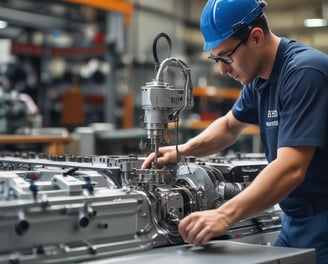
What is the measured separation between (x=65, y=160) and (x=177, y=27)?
894 cm

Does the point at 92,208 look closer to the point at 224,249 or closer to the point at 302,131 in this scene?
the point at 224,249

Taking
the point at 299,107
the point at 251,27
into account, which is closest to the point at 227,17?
the point at 251,27

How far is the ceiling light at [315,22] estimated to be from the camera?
7270 millimetres

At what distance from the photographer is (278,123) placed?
6.31 ft

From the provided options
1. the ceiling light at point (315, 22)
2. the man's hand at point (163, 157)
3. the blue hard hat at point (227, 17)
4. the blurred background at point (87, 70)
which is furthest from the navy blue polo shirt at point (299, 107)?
the ceiling light at point (315, 22)

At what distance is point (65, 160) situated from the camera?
2271 mm

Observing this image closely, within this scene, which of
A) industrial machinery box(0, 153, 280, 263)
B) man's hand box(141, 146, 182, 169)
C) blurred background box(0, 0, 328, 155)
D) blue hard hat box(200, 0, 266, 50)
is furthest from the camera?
blurred background box(0, 0, 328, 155)

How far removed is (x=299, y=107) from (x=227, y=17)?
Answer: 1.27 feet

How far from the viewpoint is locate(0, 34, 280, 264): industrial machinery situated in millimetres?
1443

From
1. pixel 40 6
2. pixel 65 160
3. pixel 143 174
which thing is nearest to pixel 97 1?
pixel 40 6

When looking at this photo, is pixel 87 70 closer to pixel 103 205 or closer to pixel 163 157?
pixel 163 157

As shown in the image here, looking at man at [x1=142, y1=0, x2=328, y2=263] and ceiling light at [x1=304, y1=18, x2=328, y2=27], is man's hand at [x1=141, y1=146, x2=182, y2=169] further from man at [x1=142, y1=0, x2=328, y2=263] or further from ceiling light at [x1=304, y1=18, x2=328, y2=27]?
ceiling light at [x1=304, y1=18, x2=328, y2=27]

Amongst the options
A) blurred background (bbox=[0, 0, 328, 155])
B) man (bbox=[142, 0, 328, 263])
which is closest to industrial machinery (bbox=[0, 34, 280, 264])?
man (bbox=[142, 0, 328, 263])

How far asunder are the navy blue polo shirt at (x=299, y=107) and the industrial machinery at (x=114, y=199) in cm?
26
